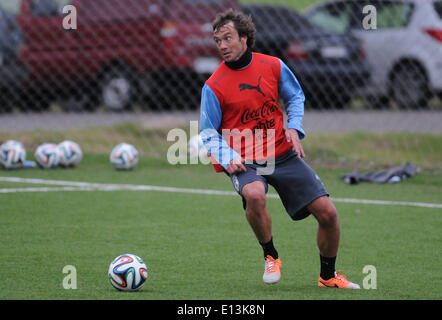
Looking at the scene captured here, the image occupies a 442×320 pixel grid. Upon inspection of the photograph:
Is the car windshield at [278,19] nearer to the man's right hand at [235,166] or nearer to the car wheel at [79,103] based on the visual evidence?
the car wheel at [79,103]

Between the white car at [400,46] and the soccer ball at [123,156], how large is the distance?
5.03 metres

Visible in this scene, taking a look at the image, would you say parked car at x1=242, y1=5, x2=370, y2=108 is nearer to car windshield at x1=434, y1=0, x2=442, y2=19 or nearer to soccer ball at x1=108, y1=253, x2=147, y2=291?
car windshield at x1=434, y1=0, x2=442, y2=19

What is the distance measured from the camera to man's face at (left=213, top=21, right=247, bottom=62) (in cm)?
507

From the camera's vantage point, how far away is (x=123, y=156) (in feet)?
30.7

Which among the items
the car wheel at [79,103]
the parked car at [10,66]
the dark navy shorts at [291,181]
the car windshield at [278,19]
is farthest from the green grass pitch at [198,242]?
the car wheel at [79,103]

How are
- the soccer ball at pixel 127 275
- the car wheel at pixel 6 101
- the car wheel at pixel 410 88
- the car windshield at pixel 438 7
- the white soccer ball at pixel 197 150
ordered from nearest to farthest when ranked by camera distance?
the soccer ball at pixel 127 275 < the white soccer ball at pixel 197 150 < the car windshield at pixel 438 7 < the car wheel at pixel 410 88 < the car wheel at pixel 6 101

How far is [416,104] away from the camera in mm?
12750

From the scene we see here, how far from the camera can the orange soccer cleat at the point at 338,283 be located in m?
4.91

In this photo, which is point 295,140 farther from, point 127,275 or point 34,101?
point 34,101

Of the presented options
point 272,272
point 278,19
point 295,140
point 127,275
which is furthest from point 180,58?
point 127,275

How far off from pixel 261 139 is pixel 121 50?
8657 millimetres

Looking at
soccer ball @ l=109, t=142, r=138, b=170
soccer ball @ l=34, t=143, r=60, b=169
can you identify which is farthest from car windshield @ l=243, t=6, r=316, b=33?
soccer ball @ l=34, t=143, r=60, b=169

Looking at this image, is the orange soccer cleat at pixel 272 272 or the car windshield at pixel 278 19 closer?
the orange soccer cleat at pixel 272 272

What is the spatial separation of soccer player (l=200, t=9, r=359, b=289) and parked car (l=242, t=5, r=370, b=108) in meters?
7.85
